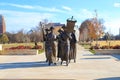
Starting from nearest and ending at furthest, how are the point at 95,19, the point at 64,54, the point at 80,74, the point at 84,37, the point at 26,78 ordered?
the point at 26,78 < the point at 80,74 < the point at 64,54 < the point at 95,19 < the point at 84,37

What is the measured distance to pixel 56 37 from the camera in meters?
18.6

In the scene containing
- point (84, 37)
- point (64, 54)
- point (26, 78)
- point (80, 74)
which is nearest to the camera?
point (26, 78)

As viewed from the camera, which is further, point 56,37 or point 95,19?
point 95,19

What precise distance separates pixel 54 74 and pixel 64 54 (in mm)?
4080

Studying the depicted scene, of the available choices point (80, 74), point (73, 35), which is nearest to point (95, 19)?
point (73, 35)

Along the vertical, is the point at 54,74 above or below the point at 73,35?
below

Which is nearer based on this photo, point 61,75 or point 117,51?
point 61,75

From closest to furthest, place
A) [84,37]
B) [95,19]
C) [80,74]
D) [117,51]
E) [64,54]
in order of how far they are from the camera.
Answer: [80,74] < [64,54] < [117,51] < [95,19] < [84,37]

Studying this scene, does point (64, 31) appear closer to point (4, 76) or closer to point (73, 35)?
point (73, 35)

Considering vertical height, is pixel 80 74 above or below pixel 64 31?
below

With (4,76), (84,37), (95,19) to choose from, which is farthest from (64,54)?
(84,37)

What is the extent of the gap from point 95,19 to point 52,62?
51478mm

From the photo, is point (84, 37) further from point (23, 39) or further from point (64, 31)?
point (64, 31)

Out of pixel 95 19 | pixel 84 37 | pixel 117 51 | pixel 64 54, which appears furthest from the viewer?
pixel 84 37
